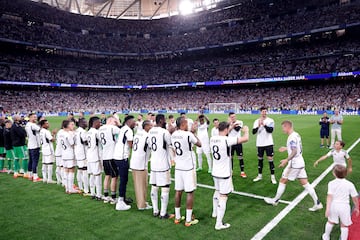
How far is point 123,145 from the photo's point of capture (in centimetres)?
693

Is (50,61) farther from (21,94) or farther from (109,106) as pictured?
(109,106)

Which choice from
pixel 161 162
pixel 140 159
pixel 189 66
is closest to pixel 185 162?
pixel 161 162

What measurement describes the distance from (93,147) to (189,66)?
2308 inches

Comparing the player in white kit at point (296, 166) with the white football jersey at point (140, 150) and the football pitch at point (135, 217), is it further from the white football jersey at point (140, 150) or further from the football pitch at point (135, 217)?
the white football jersey at point (140, 150)

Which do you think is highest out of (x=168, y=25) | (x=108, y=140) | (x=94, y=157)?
(x=168, y=25)

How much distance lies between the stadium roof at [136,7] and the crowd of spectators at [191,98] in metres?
23.6

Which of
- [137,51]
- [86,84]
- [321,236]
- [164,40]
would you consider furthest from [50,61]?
[321,236]

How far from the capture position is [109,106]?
6044cm

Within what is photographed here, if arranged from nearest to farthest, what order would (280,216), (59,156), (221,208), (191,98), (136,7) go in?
1. (221,208)
2. (280,216)
3. (59,156)
4. (191,98)
5. (136,7)

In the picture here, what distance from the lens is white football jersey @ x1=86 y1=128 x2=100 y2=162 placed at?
748 centimetres

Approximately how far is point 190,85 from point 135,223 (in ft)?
176

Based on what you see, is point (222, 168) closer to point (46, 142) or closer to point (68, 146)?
point (68, 146)

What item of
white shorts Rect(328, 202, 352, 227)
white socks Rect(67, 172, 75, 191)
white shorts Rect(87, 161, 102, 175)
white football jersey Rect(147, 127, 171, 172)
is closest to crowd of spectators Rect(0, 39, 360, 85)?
white shorts Rect(328, 202, 352, 227)

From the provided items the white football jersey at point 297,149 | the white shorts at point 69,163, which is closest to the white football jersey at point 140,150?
the white shorts at point 69,163
